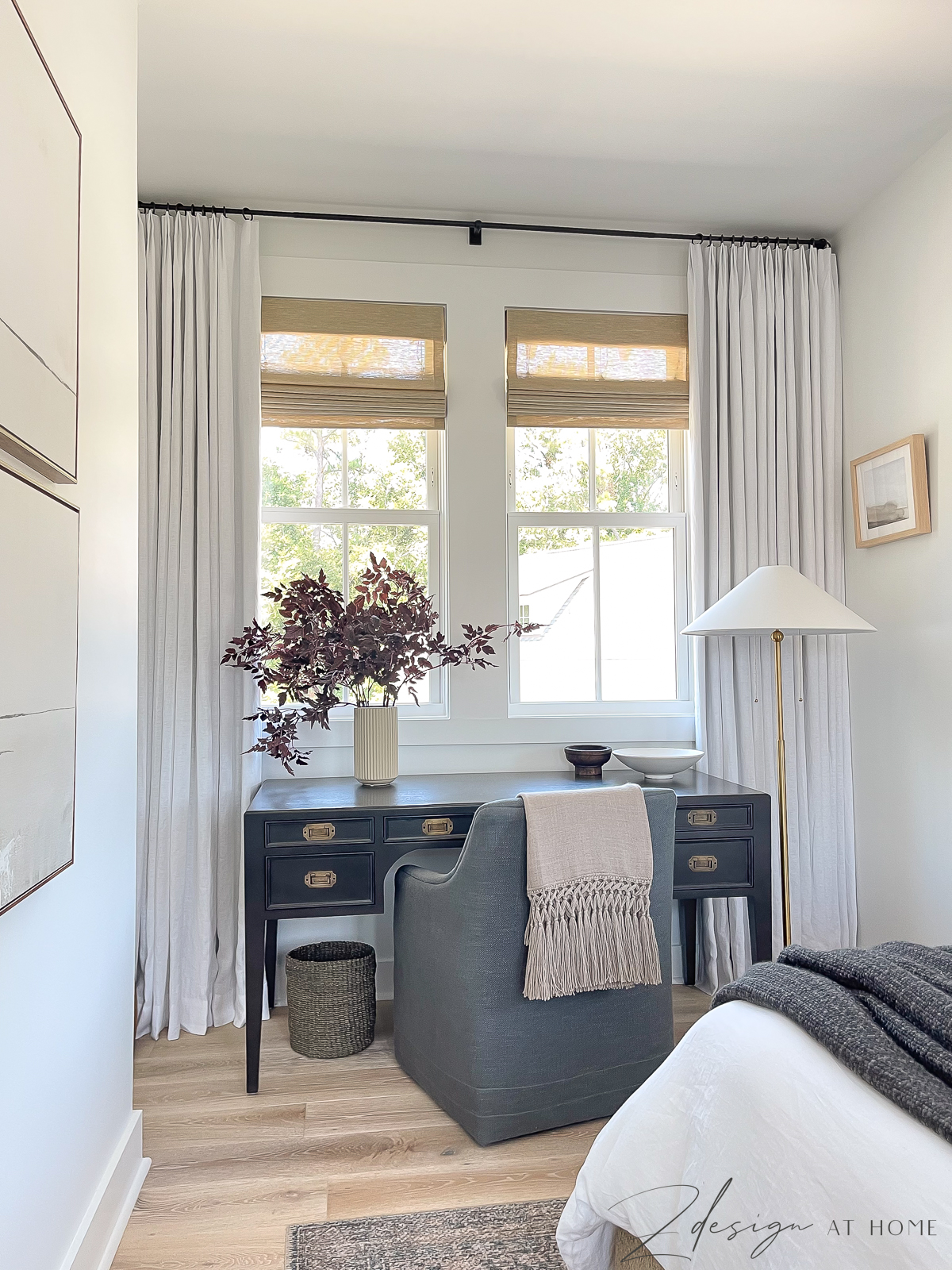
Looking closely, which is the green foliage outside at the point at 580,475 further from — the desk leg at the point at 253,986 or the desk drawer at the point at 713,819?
the desk leg at the point at 253,986

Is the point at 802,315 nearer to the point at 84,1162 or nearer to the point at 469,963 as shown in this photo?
the point at 469,963

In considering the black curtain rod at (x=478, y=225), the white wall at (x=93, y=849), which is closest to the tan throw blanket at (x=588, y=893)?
the white wall at (x=93, y=849)

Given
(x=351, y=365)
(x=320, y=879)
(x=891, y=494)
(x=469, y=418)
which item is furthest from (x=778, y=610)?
(x=351, y=365)

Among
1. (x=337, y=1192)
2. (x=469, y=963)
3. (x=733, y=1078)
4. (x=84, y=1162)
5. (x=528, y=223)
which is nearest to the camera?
(x=733, y=1078)

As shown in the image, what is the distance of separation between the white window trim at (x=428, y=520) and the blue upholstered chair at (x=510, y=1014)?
956 millimetres

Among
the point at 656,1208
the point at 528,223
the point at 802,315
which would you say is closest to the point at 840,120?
the point at 802,315

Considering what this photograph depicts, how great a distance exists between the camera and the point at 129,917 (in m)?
2.03

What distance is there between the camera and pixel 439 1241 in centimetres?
181

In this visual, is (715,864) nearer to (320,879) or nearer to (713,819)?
(713,819)

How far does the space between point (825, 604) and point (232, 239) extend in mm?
2292

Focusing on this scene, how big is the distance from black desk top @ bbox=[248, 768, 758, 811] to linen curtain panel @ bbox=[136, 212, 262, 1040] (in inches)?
10.5

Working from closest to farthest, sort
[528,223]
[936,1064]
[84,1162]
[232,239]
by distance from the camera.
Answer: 1. [936,1064]
2. [84,1162]
3. [232,239]
4. [528,223]

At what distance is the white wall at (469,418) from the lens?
318 cm

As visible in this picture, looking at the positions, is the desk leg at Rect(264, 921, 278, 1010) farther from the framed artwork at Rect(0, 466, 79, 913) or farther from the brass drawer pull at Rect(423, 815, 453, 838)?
the framed artwork at Rect(0, 466, 79, 913)
